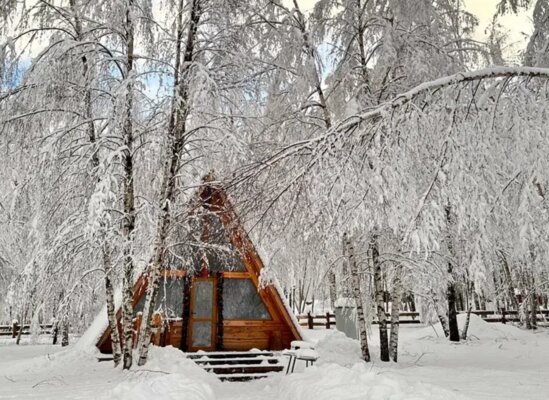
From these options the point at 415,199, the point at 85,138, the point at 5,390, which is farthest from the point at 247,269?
the point at 415,199

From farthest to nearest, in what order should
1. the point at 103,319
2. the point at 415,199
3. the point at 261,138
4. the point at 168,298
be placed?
the point at 168,298 → the point at 103,319 → the point at 261,138 → the point at 415,199

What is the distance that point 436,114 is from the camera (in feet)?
14.1

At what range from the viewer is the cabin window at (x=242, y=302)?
12.1m

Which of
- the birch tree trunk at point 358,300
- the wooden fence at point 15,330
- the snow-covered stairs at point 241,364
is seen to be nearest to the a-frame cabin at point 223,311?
the snow-covered stairs at point 241,364

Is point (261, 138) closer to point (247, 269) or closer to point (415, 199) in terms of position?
point (247, 269)

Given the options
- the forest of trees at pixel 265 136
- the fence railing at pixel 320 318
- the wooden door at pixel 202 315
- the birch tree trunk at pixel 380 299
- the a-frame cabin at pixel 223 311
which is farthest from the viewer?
the fence railing at pixel 320 318

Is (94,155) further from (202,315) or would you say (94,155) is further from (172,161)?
(202,315)

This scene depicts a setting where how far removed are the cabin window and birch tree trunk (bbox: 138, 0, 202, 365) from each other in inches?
141

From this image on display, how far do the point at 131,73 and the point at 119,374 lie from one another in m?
Answer: 5.74

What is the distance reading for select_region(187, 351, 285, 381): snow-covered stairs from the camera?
10.0 meters

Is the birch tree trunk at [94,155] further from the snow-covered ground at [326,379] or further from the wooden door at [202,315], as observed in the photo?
the wooden door at [202,315]

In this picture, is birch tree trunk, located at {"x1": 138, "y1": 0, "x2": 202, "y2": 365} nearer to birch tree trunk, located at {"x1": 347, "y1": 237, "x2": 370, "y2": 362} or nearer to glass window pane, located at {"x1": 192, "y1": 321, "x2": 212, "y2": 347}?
glass window pane, located at {"x1": 192, "y1": 321, "x2": 212, "y2": 347}

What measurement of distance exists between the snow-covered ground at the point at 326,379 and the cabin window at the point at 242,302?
1.99 m

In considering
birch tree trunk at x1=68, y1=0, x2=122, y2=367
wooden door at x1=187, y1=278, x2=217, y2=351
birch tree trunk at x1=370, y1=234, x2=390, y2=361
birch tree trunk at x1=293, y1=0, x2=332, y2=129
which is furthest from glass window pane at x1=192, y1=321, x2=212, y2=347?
birch tree trunk at x1=293, y1=0, x2=332, y2=129
